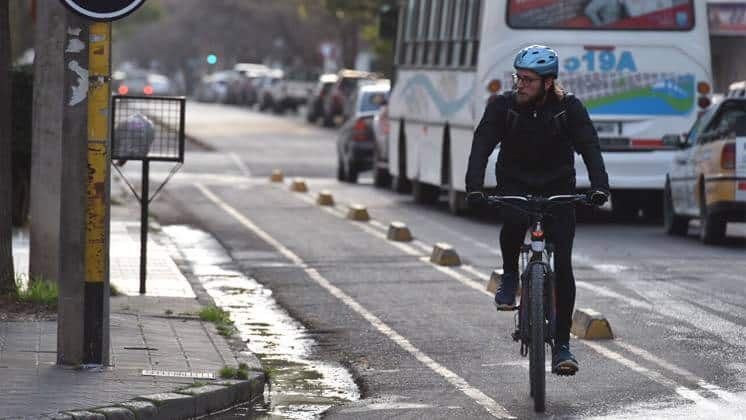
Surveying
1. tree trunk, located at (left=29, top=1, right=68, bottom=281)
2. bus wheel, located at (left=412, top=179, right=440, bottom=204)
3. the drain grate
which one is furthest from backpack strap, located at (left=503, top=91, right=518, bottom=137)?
bus wheel, located at (left=412, top=179, right=440, bottom=204)

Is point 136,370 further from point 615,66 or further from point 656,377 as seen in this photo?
point 615,66

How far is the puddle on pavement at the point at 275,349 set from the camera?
378 inches

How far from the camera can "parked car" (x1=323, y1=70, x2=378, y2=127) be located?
57219 millimetres

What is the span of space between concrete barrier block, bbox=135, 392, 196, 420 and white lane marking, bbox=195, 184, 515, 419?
56.7 inches

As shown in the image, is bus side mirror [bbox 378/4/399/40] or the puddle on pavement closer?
the puddle on pavement

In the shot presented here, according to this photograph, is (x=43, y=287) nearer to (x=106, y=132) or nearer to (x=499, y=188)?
(x=106, y=132)

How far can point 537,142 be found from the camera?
954cm

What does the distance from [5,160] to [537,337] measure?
4.86 metres

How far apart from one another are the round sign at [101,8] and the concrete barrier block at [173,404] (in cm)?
193

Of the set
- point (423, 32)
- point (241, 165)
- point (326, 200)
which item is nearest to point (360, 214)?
point (326, 200)

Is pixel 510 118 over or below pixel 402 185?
over

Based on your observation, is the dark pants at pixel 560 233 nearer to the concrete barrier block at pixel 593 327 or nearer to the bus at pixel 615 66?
the concrete barrier block at pixel 593 327

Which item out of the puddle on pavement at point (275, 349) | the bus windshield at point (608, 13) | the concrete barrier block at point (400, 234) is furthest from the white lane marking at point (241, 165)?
the puddle on pavement at point (275, 349)

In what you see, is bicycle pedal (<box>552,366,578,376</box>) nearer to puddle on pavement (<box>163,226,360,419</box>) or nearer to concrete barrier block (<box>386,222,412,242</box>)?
puddle on pavement (<box>163,226,360,419</box>)
